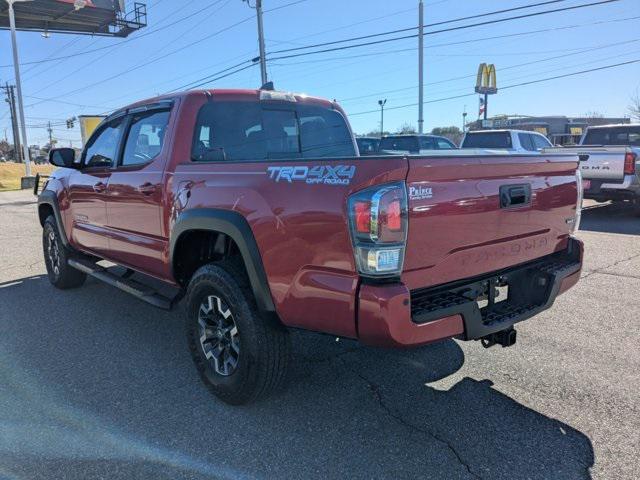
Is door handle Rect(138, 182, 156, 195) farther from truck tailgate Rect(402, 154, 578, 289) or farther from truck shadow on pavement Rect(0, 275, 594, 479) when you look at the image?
truck tailgate Rect(402, 154, 578, 289)

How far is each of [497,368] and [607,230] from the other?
7222 mm

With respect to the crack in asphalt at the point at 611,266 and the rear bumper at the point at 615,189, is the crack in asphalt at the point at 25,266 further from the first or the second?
the rear bumper at the point at 615,189

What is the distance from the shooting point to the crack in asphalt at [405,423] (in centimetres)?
263

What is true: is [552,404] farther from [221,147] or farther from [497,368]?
[221,147]

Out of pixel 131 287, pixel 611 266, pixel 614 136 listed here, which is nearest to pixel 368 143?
pixel 614 136

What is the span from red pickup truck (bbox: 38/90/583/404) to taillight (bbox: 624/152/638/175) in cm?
790

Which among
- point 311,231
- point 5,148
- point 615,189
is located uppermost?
point 5,148

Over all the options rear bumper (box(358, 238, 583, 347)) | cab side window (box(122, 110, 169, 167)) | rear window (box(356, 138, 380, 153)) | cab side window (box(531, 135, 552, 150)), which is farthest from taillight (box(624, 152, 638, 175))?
cab side window (box(122, 110, 169, 167))

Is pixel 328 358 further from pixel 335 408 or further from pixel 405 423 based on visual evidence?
pixel 405 423

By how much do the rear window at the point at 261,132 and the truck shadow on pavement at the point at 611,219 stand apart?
722 centimetres

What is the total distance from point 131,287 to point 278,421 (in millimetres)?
1872

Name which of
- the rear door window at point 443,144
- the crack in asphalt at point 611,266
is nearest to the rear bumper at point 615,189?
the crack in asphalt at point 611,266

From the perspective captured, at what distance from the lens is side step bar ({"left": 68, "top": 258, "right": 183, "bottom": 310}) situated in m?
3.84

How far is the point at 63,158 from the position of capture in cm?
520
